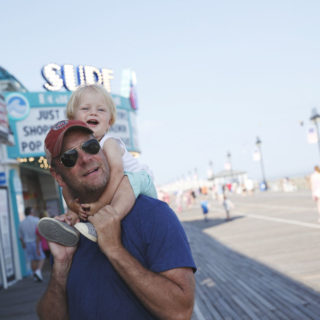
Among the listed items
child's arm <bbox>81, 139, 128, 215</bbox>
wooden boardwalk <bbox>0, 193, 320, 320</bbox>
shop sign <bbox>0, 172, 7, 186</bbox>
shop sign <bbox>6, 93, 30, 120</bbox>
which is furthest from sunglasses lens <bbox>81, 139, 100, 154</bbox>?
shop sign <bbox>6, 93, 30, 120</bbox>

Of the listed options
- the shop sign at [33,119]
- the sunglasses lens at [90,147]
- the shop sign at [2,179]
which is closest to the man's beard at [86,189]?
the sunglasses lens at [90,147]

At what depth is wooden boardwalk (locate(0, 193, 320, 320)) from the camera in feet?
21.0

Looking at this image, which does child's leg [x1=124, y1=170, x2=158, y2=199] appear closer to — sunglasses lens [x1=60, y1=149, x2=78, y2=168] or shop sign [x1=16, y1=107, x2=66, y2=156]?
sunglasses lens [x1=60, y1=149, x2=78, y2=168]

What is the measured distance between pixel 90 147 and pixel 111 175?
12.0 inches

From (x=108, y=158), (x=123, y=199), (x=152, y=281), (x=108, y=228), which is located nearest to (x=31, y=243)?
(x=108, y=158)

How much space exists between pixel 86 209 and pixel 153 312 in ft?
1.75

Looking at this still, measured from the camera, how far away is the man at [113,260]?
1.61 m

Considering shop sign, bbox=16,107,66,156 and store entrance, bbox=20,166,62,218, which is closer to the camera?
shop sign, bbox=16,107,66,156

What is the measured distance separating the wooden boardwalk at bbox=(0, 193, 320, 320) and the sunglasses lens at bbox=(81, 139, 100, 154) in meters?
5.03

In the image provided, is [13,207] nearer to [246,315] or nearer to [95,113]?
[246,315]

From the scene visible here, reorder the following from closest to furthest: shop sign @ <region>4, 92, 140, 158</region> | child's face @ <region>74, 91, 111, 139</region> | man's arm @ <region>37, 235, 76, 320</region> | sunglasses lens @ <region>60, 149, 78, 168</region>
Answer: sunglasses lens @ <region>60, 149, 78, 168</region>
man's arm @ <region>37, 235, 76, 320</region>
child's face @ <region>74, 91, 111, 139</region>
shop sign @ <region>4, 92, 140, 158</region>

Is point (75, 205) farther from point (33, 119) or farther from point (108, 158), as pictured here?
point (33, 119)

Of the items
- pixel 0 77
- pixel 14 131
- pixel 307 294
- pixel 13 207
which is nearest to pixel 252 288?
pixel 307 294

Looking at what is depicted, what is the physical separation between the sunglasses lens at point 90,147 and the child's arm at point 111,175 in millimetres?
231
